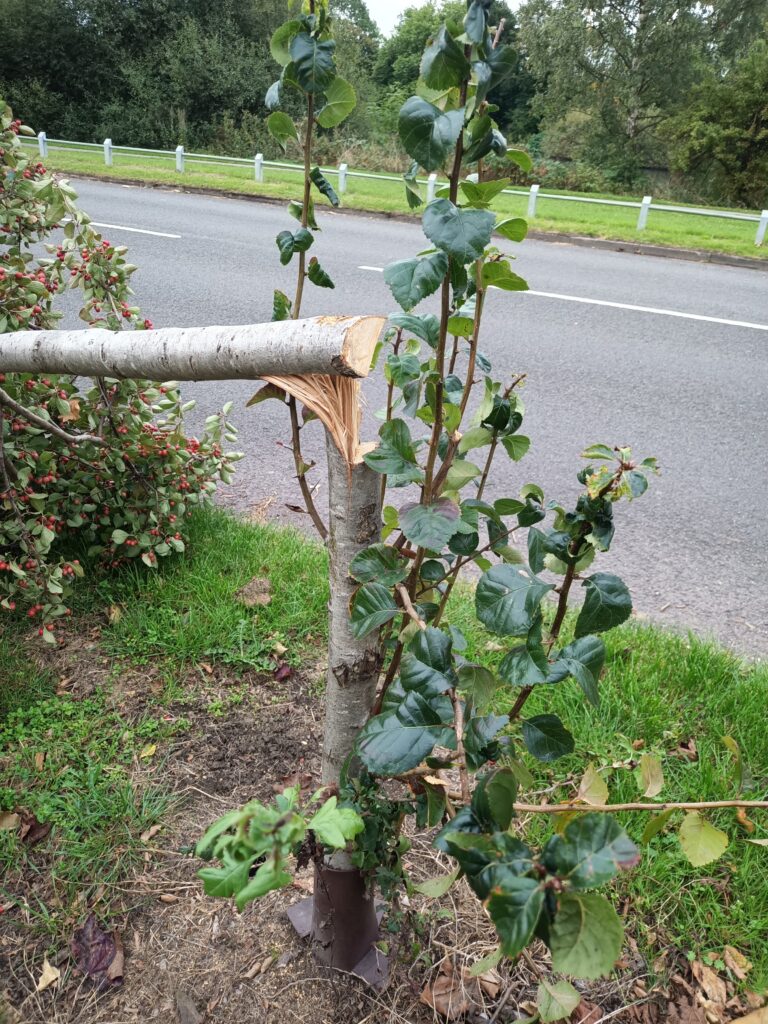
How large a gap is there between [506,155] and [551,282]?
7.58 metres

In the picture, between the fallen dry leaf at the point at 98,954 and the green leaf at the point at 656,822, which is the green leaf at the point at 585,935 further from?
the fallen dry leaf at the point at 98,954

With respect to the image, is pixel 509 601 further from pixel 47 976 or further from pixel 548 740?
pixel 47 976

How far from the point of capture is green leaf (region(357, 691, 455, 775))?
100 cm

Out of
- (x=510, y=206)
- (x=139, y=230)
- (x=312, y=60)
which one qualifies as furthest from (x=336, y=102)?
(x=510, y=206)

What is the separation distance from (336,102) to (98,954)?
1795 mm

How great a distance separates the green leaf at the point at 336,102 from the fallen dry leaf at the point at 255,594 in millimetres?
1753

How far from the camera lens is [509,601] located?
105cm

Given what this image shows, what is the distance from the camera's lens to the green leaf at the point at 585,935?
671 mm

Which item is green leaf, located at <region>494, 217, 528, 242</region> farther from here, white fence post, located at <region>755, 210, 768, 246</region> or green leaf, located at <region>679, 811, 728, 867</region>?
white fence post, located at <region>755, 210, 768, 246</region>

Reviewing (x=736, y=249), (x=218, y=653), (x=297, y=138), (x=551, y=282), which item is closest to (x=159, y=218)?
(x=551, y=282)

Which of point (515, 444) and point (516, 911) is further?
point (515, 444)

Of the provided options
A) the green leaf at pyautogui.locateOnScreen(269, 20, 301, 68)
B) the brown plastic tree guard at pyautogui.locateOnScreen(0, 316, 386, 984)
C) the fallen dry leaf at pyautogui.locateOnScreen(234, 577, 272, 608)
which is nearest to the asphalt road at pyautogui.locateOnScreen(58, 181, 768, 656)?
the fallen dry leaf at pyautogui.locateOnScreen(234, 577, 272, 608)

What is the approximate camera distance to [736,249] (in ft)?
32.7

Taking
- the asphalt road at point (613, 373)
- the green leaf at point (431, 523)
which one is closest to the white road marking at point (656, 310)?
the asphalt road at point (613, 373)
